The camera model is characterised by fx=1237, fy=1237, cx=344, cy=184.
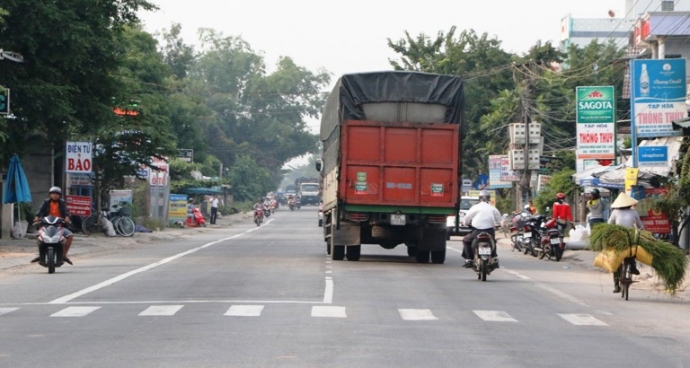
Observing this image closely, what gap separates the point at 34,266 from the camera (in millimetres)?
26312

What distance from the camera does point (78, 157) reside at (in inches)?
1561

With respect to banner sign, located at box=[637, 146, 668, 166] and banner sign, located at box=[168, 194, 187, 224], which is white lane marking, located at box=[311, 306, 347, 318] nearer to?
banner sign, located at box=[637, 146, 668, 166]

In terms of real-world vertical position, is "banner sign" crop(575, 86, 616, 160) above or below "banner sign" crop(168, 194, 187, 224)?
above

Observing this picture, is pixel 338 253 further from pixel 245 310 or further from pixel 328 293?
pixel 245 310

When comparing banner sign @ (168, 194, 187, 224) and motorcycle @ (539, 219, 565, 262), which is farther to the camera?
banner sign @ (168, 194, 187, 224)

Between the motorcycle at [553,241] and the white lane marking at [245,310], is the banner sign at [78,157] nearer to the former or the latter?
the motorcycle at [553,241]

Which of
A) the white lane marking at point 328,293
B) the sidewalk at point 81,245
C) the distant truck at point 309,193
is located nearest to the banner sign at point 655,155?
the white lane marking at point 328,293

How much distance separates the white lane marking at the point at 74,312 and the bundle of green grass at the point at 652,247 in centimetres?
762

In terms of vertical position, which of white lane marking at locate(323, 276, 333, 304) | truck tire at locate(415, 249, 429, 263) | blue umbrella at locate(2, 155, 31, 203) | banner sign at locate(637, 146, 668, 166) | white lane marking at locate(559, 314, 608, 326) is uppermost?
banner sign at locate(637, 146, 668, 166)

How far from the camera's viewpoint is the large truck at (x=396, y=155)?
2594 cm

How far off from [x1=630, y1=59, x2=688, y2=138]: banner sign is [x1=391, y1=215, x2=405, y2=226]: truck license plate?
8.54m

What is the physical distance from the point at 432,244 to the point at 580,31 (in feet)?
345

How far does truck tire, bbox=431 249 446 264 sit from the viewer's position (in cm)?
2762

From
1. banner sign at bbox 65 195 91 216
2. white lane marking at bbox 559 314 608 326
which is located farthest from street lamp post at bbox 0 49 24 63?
white lane marking at bbox 559 314 608 326
